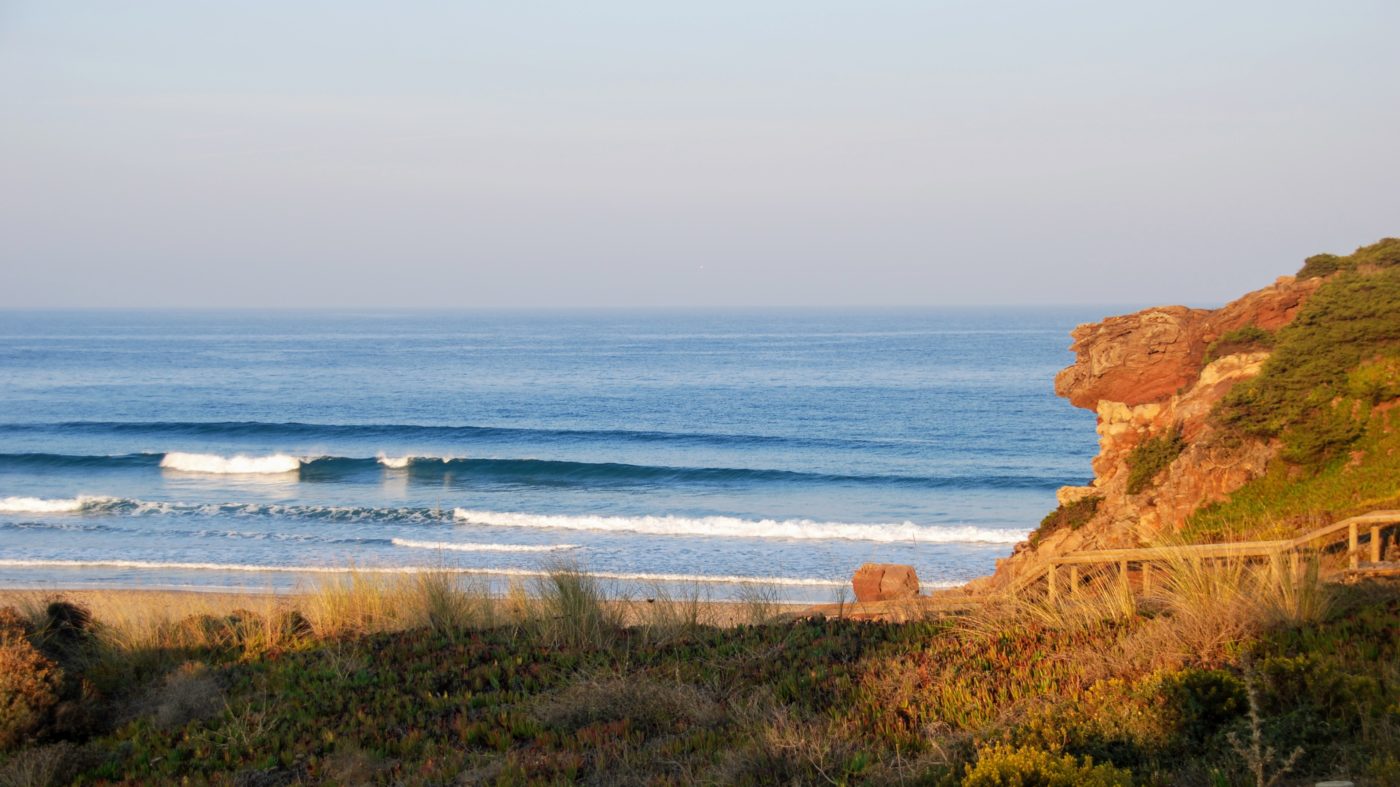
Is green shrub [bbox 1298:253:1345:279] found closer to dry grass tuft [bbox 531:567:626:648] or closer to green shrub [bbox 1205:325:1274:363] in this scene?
green shrub [bbox 1205:325:1274:363]

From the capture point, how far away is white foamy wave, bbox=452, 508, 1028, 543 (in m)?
27.0

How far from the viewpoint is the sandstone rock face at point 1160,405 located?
1408 centimetres

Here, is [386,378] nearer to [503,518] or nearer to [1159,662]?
[503,518]

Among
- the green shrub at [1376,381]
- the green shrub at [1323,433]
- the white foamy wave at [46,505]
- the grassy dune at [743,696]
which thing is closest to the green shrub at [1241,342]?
the green shrub at [1376,381]

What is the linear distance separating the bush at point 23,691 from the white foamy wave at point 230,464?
3289 centimetres

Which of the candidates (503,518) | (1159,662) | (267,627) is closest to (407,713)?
(267,627)

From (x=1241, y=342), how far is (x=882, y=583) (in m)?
6.76

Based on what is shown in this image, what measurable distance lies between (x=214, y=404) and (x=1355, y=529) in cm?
5559

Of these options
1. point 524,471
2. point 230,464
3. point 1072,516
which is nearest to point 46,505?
point 230,464

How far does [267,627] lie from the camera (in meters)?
10.6

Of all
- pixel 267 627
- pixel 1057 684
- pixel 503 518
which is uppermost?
pixel 1057 684

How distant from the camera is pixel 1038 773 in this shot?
4.80 m

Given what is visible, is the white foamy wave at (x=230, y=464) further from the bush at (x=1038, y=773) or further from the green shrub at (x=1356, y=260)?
the bush at (x=1038, y=773)

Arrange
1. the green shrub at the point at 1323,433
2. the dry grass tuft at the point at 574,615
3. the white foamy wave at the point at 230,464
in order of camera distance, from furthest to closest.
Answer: the white foamy wave at the point at 230,464
the green shrub at the point at 1323,433
the dry grass tuft at the point at 574,615
